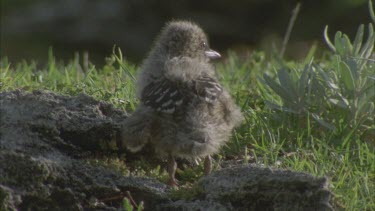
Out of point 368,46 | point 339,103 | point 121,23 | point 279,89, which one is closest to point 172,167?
point 279,89

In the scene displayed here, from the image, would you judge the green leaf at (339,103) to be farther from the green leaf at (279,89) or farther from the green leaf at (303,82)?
the green leaf at (279,89)

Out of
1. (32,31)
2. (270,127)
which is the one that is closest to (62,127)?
(270,127)

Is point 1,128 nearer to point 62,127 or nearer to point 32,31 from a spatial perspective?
point 62,127

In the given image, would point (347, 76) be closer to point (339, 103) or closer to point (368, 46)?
point (339, 103)

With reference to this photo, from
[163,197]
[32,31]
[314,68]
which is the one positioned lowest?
[32,31]

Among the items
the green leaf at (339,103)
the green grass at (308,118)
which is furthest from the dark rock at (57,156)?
the green leaf at (339,103)

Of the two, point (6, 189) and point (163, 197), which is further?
point (163, 197)

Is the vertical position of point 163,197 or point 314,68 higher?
point 314,68
